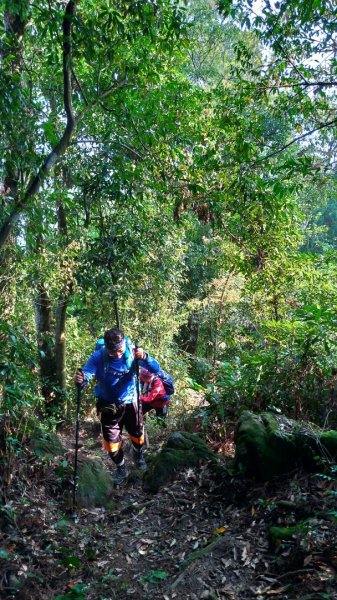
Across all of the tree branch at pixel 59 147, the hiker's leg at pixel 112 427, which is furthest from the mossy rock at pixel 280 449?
the tree branch at pixel 59 147

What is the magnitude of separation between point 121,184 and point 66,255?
2.06 metres

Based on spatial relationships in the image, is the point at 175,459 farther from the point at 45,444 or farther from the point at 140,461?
the point at 45,444

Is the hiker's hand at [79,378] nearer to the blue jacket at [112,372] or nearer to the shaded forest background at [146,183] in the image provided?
the blue jacket at [112,372]

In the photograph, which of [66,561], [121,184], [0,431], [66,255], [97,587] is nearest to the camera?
[97,587]

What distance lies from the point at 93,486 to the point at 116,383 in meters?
1.33

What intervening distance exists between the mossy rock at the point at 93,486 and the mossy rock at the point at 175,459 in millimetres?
507

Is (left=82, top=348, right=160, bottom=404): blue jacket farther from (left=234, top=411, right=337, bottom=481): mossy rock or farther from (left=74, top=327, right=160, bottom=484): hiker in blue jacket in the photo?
(left=234, top=411, right=337, bottom=481): mossy rock

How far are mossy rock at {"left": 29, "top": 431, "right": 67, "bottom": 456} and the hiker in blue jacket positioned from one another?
0.68 meters

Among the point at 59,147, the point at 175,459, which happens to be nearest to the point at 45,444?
the point at 175,459

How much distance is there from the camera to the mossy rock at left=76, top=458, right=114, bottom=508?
5535 millimetres

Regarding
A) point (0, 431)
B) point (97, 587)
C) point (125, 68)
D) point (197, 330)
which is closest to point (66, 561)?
point (97, 587)

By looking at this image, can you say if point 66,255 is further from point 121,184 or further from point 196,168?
point 196,168

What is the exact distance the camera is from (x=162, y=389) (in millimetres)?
6953

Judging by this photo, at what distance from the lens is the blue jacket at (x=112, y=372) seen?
6328 mm
